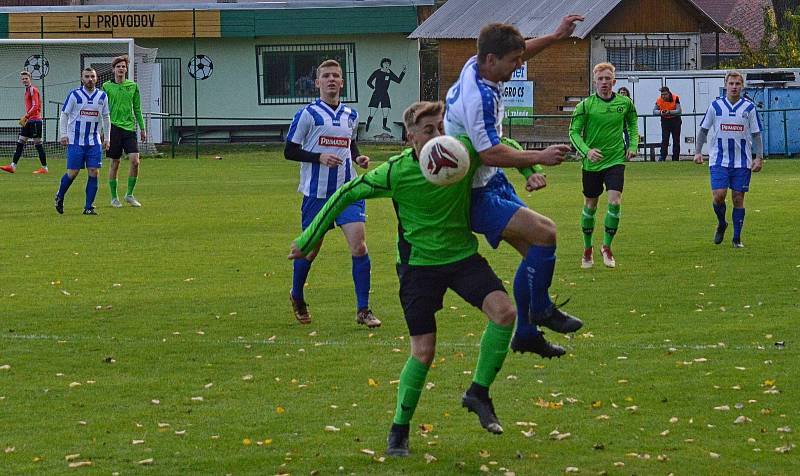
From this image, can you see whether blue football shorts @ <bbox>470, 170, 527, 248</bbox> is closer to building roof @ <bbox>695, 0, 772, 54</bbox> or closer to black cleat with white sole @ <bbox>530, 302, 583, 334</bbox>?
black cleat with white sole @ <bbox>530, 302, 583, 334</bbox>

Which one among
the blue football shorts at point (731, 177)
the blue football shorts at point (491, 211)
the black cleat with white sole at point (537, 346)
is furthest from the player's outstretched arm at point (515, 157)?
the blue football shorts at point (731, 177)

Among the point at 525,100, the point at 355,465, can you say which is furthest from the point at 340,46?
the point at 355,465

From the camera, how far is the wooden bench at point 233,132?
43688 mm

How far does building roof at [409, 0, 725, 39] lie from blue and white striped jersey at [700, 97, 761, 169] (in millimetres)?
23352

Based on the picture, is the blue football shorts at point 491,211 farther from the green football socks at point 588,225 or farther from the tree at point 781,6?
the tree at point 781,6

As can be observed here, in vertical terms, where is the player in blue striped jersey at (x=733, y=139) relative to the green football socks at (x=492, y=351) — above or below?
above

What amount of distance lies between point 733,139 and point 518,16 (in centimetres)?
2615

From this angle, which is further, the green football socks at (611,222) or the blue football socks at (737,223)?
the blue football socks at (737,223)

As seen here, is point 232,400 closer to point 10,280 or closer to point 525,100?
point 10,280

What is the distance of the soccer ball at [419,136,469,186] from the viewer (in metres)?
6.79

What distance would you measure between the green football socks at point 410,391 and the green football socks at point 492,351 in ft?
1.02

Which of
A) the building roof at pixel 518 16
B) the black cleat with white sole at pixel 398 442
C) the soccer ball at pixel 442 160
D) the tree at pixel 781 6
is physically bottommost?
the black cleat with white sole at pixel 398 442

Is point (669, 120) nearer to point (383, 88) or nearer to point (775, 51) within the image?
point (383, 88)

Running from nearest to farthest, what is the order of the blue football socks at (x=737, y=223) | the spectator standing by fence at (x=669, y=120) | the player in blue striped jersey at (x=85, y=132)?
the blue football socks at (x=737, y=223) → the player in blue striped jersey at (x=85, y=132) → the spectator standing by fence at (x=669, y=120)
